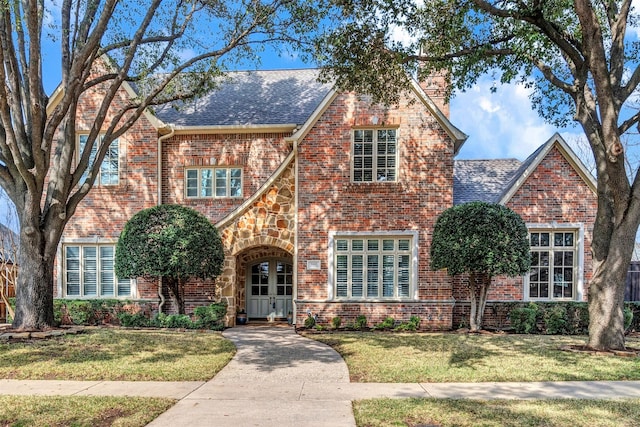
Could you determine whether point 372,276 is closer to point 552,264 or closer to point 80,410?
point 552,264

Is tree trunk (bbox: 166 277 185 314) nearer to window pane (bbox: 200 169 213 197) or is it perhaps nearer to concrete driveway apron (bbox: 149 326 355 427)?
window pane (bbox: 200 169 213 197)

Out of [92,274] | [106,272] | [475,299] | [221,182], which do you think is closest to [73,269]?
[92,274]

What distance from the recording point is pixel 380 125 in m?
12.9

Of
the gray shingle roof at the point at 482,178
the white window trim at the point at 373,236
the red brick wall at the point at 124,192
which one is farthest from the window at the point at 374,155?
the red brick wall at the point at 124,192

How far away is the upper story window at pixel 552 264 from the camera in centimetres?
1329

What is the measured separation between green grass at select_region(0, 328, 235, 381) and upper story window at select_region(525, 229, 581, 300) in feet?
30.9

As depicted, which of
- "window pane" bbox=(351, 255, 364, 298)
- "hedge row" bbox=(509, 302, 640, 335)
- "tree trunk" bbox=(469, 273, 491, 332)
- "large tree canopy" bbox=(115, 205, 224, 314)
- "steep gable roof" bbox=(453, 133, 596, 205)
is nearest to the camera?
"large tree canopy" bbox=(115, 205, 224, 314)

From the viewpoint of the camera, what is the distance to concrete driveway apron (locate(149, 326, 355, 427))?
5.20 m

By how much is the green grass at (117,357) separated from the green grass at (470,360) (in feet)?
9.08

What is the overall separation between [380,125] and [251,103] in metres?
5.59

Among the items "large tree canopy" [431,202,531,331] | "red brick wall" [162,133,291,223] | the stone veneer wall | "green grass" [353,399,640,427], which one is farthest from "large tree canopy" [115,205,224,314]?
"green grass" [353,399,640,427]

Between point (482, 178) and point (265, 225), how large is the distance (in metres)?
7.96

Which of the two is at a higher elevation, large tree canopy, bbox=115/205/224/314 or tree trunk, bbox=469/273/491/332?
large tree canopy, bbox=115/205/224/314

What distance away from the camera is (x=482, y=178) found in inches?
607
